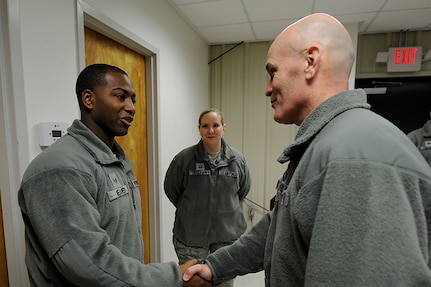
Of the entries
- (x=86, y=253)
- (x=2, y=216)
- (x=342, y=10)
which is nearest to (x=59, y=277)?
(x=86, y=253)

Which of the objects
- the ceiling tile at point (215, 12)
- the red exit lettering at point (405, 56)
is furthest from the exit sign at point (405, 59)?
the ceiling tile at point (215, 12)

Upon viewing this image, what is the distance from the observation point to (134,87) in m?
2.06

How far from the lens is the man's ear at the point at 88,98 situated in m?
1.03

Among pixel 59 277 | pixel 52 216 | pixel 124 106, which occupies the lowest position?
pixel 59 277

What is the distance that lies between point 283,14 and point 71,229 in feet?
8.85

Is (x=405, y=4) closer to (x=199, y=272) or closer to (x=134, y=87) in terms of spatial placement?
(x=134, y=87)

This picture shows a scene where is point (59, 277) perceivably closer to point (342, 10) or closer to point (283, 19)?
point (283, 19)

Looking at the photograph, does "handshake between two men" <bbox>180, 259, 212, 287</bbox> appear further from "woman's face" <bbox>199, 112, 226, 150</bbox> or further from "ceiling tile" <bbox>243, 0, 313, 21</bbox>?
"ceiling tile" <bbox>243, 0, 313, 21</bbox>

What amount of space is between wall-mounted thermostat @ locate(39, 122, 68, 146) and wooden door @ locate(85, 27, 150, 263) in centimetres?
54

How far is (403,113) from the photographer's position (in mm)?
3334

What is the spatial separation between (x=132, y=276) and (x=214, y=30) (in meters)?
2.85

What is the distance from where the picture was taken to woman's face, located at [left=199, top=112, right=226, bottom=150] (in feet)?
6.36

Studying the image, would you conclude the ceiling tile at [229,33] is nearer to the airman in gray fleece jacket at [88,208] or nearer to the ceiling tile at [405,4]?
the ceiling tile at [405,4]

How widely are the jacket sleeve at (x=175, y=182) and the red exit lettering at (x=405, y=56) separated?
292 cm
